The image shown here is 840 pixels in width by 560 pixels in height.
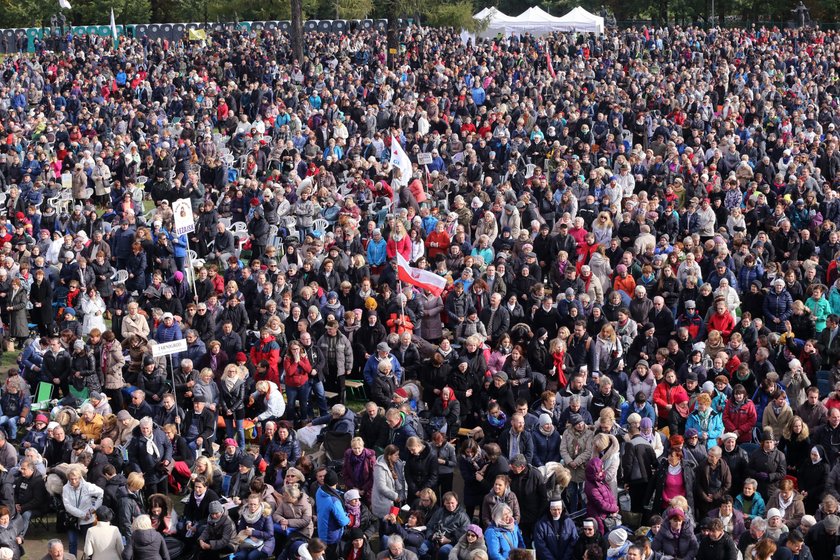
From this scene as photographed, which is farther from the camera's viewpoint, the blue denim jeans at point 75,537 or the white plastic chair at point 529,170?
the white plastic chair at point 529,170

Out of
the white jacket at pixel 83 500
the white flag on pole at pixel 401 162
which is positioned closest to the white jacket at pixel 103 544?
the white jacket at pixel 83 500

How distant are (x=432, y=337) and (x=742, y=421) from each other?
4.27 m

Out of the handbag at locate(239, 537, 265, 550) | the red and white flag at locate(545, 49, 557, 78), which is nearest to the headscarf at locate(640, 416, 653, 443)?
the handbag at locate(239, 537, 265, 550)

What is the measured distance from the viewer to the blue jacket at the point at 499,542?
10.4 m

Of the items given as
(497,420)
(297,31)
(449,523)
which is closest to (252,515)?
(449,523)

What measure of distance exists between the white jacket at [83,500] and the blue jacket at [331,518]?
79.9 inches

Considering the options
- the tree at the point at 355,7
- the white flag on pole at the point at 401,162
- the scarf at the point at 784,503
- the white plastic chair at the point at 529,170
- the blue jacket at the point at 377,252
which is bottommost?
the scarf at the point at 784,503

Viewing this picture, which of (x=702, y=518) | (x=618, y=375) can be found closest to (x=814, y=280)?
(x=618, y=375)

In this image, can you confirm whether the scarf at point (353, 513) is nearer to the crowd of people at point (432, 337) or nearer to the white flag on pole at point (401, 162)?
the crowd of people at point (432, 337)

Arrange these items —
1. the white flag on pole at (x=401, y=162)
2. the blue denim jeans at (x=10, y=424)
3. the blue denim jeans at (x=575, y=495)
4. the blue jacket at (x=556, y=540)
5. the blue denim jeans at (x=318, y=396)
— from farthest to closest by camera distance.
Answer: the white flag on pole at (x=401, y=162) → the blue denim jeans at (x=318, y=396) → the blue denim jeans at (x=10, y=424) → the blue denim jeans at (x=575, y=495) → the blue jacket at (x=556, y=540)

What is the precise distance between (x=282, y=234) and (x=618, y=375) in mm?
7712

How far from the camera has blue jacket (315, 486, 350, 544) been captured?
11.0 metres

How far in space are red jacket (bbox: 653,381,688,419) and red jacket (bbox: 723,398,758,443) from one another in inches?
18.5

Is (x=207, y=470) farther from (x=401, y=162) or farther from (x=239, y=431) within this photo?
(x=401, y=162)
